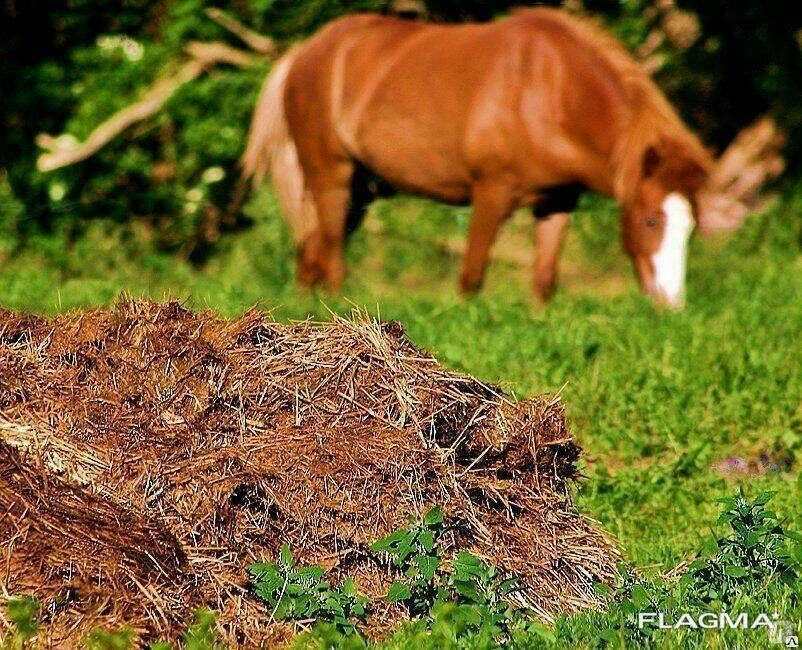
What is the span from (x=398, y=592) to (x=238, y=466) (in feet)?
1.99

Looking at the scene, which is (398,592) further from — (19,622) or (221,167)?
(221,167)

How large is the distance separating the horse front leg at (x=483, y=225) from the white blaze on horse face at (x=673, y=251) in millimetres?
1233

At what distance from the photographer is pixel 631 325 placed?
7895mm

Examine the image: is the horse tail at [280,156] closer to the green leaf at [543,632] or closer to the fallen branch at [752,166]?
the fallen branch at [752,166]

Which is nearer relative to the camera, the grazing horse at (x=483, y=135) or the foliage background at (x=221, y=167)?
the grazing horse at (x=483, y=135)

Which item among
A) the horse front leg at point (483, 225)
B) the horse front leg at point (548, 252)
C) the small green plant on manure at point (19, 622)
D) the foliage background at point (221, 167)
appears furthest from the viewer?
the foliage background at point (221, 167)

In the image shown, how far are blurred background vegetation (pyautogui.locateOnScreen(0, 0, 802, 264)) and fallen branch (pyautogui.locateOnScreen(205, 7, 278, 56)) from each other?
11 centimetres

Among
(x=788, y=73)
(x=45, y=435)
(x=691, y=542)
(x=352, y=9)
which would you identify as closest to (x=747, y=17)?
(x=788, y=73)

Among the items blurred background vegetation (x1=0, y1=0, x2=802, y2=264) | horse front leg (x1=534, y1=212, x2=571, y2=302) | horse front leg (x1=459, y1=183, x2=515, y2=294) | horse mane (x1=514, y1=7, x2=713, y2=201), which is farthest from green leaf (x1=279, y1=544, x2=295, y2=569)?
blurred background vegetation (x1=0, y1=0, x2=802, y2=264)

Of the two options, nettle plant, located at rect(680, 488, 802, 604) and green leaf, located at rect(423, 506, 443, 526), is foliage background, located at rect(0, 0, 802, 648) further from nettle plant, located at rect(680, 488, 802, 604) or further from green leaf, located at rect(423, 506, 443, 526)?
green leaf, located at rect(423, 506, 443, 526)

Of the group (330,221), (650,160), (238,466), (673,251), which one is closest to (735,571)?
(238,466)

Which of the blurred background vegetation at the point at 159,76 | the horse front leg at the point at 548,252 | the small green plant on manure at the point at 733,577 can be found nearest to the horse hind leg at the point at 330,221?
the horse front leg at the point at 548,252

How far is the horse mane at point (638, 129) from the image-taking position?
959 centimetres

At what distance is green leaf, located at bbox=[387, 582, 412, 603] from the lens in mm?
3889
